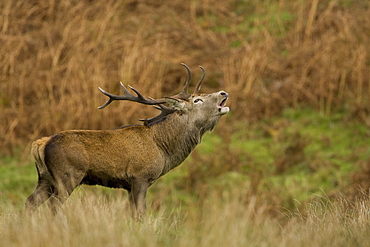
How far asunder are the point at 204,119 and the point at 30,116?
32.1ft

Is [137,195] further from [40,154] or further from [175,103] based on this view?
[175,103]

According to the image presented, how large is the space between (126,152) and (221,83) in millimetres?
11520

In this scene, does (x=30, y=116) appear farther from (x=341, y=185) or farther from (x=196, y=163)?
(x=341, y=185)

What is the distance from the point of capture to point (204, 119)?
10.1 m

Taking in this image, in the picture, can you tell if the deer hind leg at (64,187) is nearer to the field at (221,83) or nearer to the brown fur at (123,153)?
the brown fur at (123,153)

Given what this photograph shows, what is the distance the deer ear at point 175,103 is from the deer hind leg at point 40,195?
5.98 ft

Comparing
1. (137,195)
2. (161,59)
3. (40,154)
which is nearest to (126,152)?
(137,195)

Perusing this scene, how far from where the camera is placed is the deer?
9.00 m

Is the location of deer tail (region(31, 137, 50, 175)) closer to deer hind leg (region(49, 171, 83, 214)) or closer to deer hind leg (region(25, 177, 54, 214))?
deer hind leg (region(25, 177, 54, 214))

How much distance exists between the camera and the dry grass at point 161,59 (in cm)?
1894

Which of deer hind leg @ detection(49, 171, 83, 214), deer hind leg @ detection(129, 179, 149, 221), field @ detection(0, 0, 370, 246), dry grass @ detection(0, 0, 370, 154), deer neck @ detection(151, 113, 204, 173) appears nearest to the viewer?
deer hind leg @ detection(49, 171, 83, 214)

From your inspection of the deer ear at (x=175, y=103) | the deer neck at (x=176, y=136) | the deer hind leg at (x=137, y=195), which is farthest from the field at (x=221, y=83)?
the deer hind leg at (x=137, y=195)

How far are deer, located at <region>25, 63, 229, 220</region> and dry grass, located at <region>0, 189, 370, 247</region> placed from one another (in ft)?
2.25

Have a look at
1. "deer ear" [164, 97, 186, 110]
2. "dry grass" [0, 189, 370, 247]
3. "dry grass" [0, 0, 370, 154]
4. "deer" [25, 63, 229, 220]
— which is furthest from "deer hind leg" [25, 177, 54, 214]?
"dry grass" [0, 0, 370, 154]
